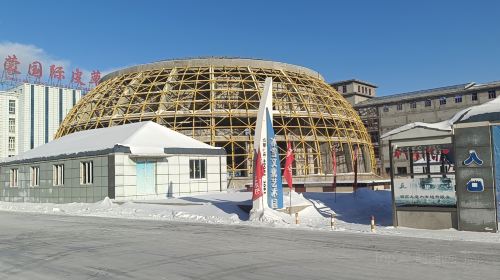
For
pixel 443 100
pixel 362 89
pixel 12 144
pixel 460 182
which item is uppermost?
pixel 362 89

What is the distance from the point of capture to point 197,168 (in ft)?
116

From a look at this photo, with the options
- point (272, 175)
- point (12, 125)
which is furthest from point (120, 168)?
point (12, 125)

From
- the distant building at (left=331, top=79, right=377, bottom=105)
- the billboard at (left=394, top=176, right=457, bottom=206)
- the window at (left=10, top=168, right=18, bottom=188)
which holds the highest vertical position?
the distant building at (left=331, top=79, right=377, bottom=105)

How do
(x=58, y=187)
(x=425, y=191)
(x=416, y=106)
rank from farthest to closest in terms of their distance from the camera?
(x=416, y=106)
(x=58, y=187)
(x=425, y=191)

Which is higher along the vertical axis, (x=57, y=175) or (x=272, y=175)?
(x=57, y=175)

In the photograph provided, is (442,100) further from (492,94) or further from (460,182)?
(460,182)

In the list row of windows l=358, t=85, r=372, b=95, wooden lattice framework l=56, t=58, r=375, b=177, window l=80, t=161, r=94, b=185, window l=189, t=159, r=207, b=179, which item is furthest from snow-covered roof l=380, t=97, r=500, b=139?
row of windows l=358, t=85, r=372, b=95

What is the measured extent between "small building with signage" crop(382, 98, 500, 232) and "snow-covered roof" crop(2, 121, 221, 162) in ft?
60.6

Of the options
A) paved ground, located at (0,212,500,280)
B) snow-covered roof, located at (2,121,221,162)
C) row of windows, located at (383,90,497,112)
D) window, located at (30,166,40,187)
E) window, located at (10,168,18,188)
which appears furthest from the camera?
row of windows, located at (383,90,497,112)

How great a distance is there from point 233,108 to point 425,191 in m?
28.9

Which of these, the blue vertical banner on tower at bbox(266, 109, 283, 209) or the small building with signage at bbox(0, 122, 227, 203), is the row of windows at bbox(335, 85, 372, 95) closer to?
the small building with signage at bbox(0, 122, 227, 203)

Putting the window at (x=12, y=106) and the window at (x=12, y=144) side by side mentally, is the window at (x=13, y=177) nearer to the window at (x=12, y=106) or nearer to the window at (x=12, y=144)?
the window at (x=12, y=144)

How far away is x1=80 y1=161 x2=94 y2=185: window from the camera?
32.0m

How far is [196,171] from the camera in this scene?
Result: 35.3 meters
